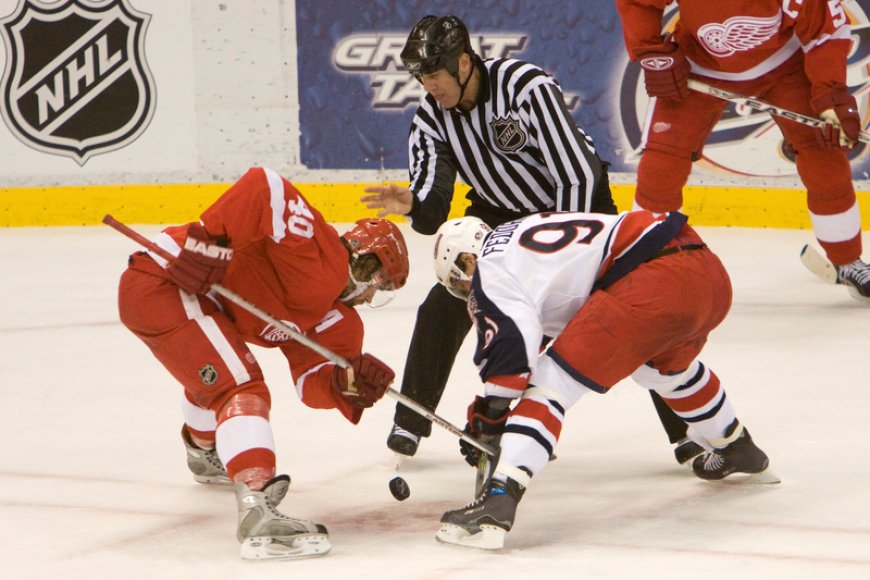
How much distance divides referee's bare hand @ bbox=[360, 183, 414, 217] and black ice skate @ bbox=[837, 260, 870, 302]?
2148mm

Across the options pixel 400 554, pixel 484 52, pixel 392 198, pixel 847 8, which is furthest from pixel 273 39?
pixel 400 554

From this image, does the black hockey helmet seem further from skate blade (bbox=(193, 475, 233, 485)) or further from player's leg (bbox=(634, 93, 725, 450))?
player's leg (bbox=(634, 93, 725, 450))

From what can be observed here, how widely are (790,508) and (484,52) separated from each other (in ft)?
13.8

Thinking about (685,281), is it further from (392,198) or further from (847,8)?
(847,8)

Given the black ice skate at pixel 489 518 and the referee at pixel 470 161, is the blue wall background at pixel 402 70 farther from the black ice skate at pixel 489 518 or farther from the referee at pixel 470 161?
the black ice skate at pixel 489 518

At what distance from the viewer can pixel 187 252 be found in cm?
274

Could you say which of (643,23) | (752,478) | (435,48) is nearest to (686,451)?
(752,478)

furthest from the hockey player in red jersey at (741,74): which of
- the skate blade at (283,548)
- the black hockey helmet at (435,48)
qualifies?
the skate blade at (283,548)

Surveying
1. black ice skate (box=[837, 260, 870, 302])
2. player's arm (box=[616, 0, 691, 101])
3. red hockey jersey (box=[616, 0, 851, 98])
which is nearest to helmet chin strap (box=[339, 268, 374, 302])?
player's arm (box=[616, 0, 691, 101])

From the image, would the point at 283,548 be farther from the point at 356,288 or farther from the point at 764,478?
the point at 764,478

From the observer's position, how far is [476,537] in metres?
2.57

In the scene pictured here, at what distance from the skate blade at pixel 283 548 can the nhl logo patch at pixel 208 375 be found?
13.4 inches

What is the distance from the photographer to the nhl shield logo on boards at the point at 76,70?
6.80m

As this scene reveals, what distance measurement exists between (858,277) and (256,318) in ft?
8.78
